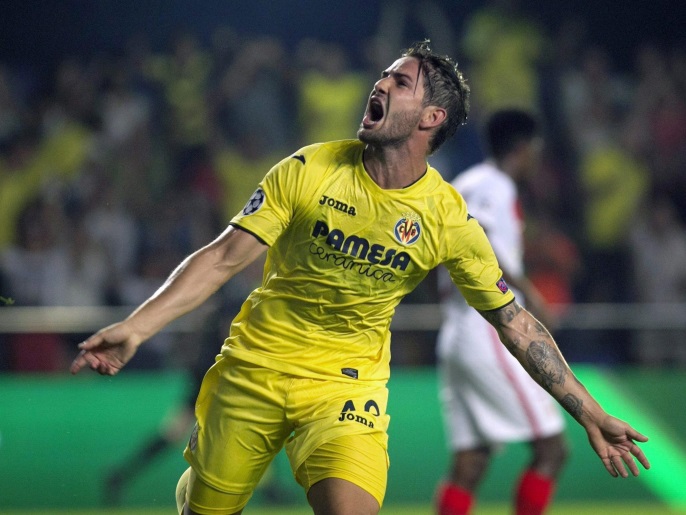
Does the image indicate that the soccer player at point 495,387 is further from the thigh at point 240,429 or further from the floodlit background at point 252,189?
the thigh at point 240,429

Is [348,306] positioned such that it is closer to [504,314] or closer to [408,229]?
[408,229]

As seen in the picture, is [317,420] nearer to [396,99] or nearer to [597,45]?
[396,99]

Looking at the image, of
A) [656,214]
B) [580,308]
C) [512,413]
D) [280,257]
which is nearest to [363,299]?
[280,257]

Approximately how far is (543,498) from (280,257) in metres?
2.63

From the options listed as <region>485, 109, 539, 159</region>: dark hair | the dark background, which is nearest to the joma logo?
<region>485, 109, 539, 159</region>: dark hair

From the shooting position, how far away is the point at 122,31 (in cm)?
1198

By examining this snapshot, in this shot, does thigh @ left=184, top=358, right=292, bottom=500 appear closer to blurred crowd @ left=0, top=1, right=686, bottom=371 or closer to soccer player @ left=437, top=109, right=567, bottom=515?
soccer player @ left=437, top=109, right=567, bottom=515

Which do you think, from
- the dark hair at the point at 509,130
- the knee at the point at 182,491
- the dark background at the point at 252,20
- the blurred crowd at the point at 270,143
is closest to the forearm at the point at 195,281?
the knee at the point at 182,491

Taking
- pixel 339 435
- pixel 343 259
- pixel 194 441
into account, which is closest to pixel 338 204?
pixel 343 259

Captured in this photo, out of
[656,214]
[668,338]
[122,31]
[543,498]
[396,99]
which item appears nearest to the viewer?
[396,99]

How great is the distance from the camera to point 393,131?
406cm

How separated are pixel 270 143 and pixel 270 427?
6.93m

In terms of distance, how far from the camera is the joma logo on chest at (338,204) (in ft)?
13.3

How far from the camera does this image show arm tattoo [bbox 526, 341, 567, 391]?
414 cm
